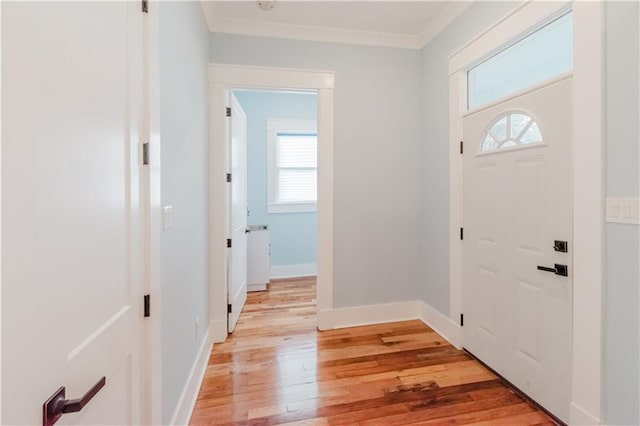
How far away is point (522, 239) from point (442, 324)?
120 centimetres

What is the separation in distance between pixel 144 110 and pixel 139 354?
931 mm

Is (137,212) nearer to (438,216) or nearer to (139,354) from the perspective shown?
(139,354)

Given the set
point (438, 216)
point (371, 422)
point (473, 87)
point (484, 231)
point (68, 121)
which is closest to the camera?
point (68, 121)

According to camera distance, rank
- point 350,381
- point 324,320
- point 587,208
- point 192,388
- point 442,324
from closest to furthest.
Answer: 1. point 587,208
2. point 192,388
3. point 350,381
4. point 442,324
5. point 324,320

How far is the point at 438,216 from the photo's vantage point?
9.18 ft

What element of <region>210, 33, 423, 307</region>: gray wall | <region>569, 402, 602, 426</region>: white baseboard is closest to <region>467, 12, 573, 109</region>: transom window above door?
<region>210, 33, 423, 307</region>: gray wall

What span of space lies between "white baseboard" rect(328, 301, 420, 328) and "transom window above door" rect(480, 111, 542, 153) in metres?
1.72

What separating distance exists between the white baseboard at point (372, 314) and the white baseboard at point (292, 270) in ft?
6.31

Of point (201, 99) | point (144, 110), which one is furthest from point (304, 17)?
point (144, 110)

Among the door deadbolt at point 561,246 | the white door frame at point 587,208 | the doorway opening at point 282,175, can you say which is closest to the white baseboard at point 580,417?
the white door frame at point 587,208

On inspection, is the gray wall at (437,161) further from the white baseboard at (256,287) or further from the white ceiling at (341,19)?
the white baseboard at (256,287)

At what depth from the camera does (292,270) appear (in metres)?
4.76

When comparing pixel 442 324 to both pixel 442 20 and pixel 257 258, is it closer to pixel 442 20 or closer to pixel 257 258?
pixel 257 258

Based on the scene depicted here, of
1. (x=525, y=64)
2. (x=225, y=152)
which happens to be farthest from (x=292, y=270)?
(x=525, y=64)
